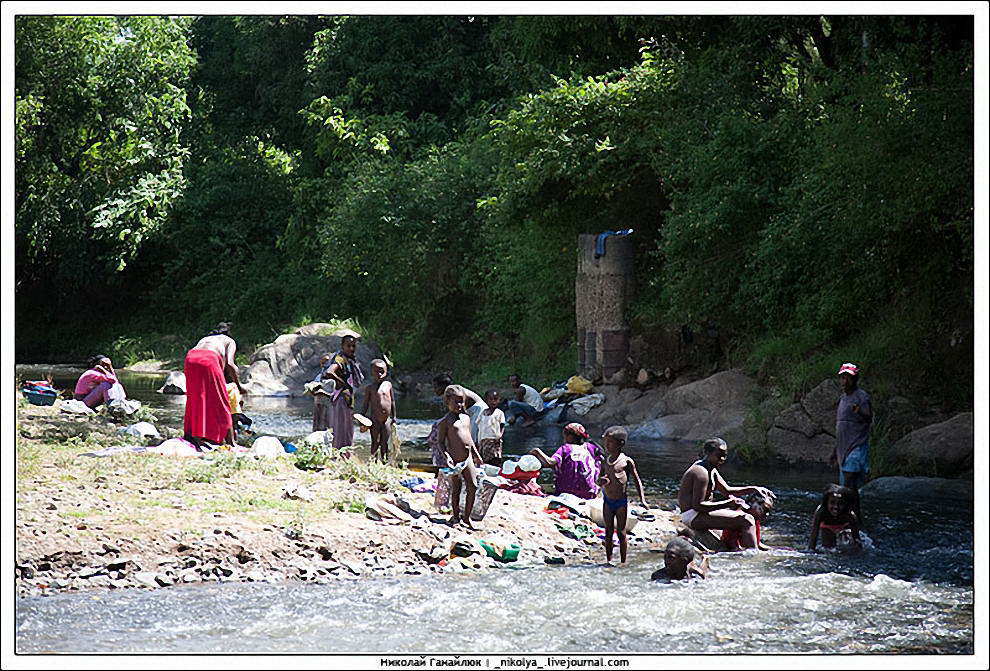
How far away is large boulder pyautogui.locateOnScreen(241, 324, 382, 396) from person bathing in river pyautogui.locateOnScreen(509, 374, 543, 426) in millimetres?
7035

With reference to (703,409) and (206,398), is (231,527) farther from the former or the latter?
(703,409)

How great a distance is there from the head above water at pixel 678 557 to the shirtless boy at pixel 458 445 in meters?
1.95

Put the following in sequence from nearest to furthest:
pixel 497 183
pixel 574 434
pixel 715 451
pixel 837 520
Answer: pixel 715 451 < pixel 837 520 < pixel 574 434 < pixel 497 183

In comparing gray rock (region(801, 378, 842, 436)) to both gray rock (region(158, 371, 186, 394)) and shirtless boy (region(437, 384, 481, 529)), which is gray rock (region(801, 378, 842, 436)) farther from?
gray rock (region(158, 371, 186, 394))

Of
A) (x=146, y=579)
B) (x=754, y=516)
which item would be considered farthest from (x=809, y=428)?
(x=146, y=579)

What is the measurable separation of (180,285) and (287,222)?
12.6 feet

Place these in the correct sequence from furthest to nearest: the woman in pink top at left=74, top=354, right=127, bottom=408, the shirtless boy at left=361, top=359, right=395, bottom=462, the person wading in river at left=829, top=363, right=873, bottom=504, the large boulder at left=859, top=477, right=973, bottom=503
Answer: the woman in pink top at left=74, top=354, right=127, bottom=408
the large boulder at left=859, top=477, right=973, bottom=503
the shirtless boy at left=361, top=359, right=395, bottom=462
the person wading in river at left=829, top=363, right=873, bottom=504

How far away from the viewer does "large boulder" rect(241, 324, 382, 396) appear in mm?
27484

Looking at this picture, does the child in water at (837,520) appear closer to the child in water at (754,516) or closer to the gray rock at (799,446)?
the child in water at (754,516)

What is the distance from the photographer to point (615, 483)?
33.9 feet

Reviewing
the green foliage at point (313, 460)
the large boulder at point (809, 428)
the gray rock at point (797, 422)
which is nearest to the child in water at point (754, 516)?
the green foliage at point (313, 460)

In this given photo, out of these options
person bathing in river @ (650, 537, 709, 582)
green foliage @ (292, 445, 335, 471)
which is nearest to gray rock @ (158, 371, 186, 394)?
green foliage @ (292, 445, 335, 471)

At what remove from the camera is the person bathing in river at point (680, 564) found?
376 inches

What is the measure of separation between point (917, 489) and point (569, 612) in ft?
20.7
